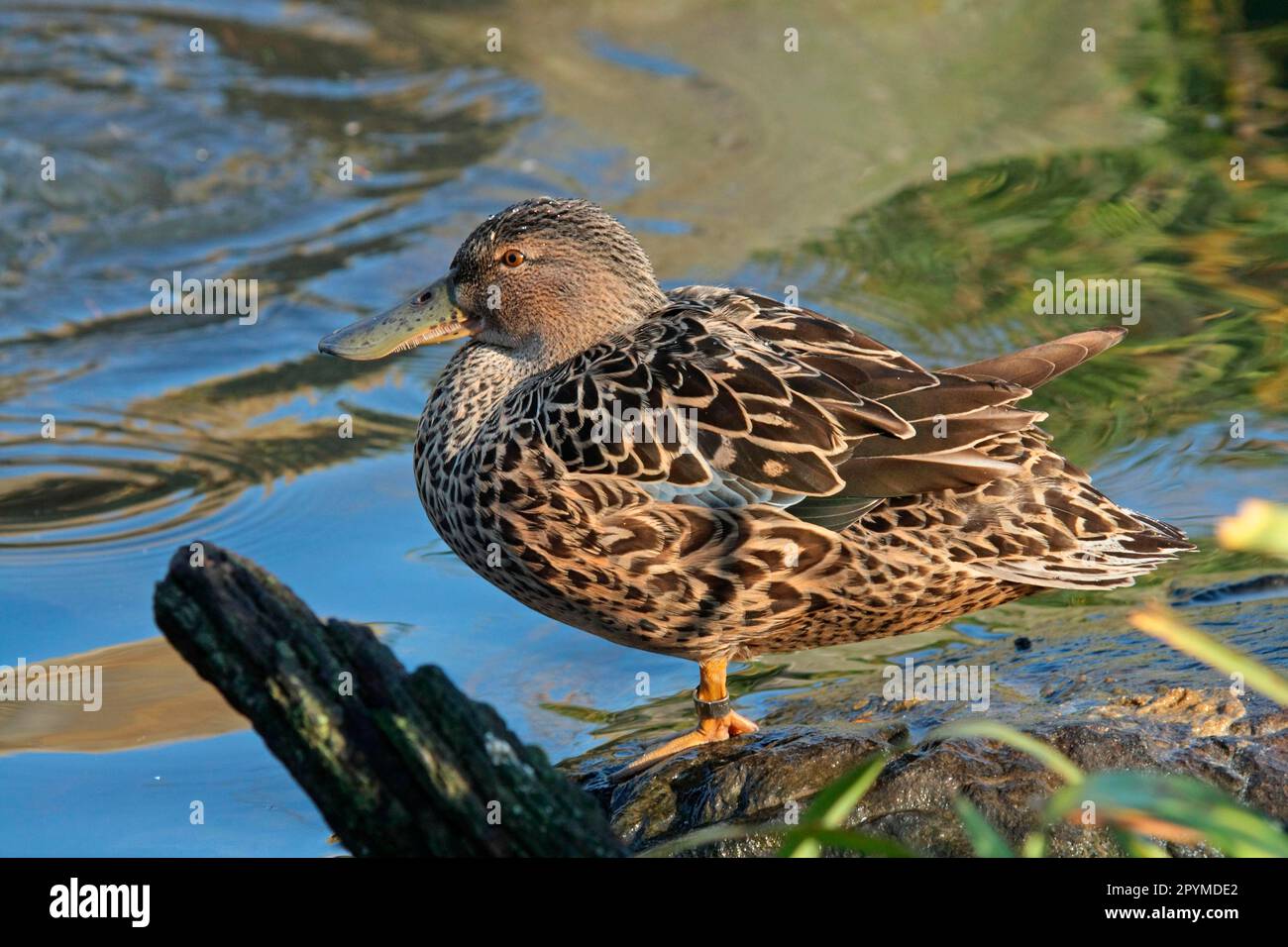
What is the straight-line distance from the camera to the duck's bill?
5.84m

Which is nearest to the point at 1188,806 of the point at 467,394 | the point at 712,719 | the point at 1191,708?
the point at 1191,708

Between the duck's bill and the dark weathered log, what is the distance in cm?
243

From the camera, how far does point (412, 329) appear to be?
5844mm

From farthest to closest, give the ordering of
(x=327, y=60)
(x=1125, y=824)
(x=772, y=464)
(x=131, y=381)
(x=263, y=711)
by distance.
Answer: (x=327, y=60), (x=131, y=381), (x=772, y=464), (x=263, y=711), (x=1125, y=824)

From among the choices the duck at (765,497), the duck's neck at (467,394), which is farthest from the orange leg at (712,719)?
the duck's neck at (467,394)

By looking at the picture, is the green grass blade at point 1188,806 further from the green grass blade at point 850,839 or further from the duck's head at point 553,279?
the duck's head at point 553,279

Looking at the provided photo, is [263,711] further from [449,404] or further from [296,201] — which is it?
[296,201]

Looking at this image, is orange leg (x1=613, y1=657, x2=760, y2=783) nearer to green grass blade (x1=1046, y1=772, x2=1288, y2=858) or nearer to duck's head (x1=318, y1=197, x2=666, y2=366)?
duck's head (x1=318, y1=197, x2=666, y2=366)

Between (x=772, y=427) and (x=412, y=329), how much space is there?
1.64 meters

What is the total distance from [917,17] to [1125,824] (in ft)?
32.1

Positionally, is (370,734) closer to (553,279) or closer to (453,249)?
(553,279)

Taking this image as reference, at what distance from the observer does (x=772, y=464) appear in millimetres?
4754

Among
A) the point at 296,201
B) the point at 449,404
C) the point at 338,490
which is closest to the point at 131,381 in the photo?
the point at 338,490

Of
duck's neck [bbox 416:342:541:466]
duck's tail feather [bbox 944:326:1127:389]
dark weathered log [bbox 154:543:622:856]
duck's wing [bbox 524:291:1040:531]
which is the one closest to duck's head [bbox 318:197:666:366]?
duck's neck [bbox 416:342:541:466]
